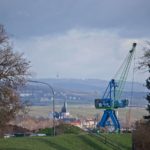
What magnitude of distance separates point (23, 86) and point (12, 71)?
5.09 feet

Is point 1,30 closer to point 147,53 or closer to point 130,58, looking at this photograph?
point 147,53

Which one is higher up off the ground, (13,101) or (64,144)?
(13,101)

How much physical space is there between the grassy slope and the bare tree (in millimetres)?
7920

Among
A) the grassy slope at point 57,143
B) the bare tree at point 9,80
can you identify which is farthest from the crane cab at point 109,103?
the bare tree at point 9,80

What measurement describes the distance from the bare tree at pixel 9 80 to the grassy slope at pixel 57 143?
312 inches

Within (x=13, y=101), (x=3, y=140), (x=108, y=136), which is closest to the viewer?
(x=13, y=101)

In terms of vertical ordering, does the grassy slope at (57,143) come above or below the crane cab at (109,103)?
below

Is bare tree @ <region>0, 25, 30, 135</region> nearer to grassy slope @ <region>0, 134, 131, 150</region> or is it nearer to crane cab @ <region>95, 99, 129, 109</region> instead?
grassy slope @ <region>0, 134, 131, 150</region>

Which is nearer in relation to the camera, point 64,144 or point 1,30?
point 1,30

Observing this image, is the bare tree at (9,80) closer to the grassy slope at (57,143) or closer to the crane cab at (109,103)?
the grassy slope at (57,143)

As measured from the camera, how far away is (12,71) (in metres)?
39.9

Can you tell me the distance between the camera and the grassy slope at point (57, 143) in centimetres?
4859

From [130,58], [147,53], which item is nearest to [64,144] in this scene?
[147,53]

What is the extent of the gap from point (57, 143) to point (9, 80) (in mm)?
16129
